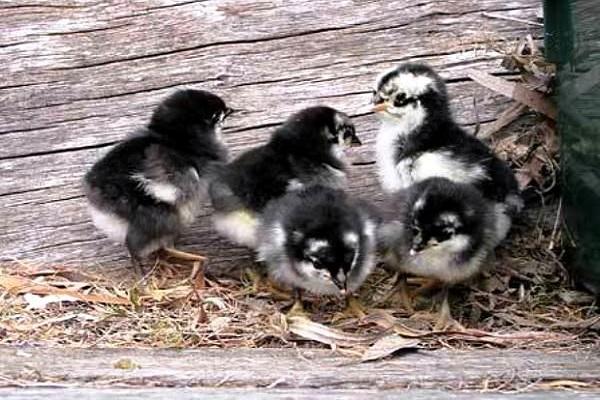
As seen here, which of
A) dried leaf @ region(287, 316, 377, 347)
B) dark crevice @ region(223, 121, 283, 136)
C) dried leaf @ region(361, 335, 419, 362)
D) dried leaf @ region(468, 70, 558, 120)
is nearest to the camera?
dried leaf @ region(361, 335, 419, 362)

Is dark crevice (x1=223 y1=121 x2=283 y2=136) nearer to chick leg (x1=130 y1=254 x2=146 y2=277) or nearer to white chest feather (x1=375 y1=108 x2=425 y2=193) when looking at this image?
white chest feather (x1=375 y1=108 x2=425 y2=193)

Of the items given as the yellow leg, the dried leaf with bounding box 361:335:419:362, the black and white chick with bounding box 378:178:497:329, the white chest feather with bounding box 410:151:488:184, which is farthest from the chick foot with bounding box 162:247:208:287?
the dried leaf with bounding box 361:335:419:362

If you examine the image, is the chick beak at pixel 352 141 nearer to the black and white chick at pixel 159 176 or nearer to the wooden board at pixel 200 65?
the wooden board at pixel 200 65

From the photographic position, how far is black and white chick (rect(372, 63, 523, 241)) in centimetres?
332

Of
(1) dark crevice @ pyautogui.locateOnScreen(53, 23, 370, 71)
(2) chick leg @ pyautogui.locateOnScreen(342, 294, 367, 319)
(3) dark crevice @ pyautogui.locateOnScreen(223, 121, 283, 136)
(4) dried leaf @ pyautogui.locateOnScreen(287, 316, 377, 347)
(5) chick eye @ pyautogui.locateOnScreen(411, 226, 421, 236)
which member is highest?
(1) dark crevice @ pyautogui.locateOnScreen(53, 23, 370, 71)

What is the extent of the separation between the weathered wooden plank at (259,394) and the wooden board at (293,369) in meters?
0.03

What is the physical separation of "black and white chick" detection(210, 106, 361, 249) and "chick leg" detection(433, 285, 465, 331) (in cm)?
43

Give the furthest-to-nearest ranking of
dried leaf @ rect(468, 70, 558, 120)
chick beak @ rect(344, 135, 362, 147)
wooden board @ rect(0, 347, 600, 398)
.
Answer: dried leaf @ rect(468, 70, 558, 120), chick beak @ rect(344, 135, 362, 147), wooden board @ rect(0, 347, 600, 398)

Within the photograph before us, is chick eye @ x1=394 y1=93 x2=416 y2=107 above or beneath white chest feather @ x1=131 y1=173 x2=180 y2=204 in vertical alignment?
above

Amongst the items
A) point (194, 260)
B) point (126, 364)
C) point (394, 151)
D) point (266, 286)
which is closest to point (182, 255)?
point (194, 260)

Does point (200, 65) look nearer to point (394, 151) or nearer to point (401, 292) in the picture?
point (394, 151)

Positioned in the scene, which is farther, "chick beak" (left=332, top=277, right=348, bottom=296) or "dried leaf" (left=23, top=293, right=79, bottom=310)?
"dried leaf" (left=23, top=293, right=79, bottom=310)

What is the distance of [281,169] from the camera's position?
336cm

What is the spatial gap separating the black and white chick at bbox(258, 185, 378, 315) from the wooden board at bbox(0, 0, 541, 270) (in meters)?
0.47
